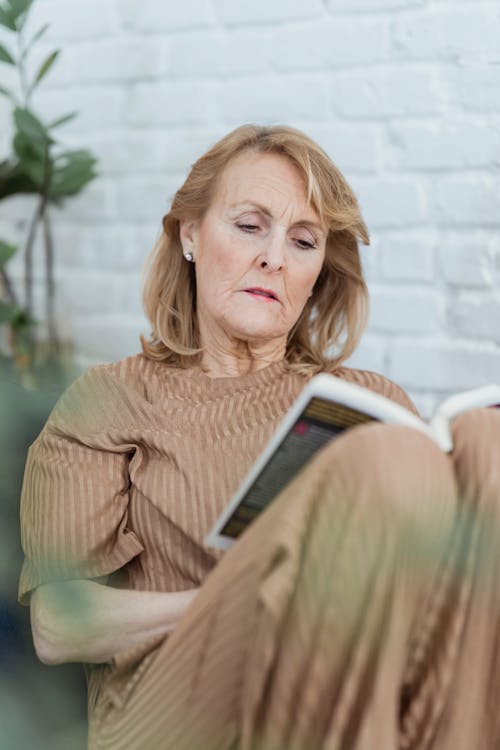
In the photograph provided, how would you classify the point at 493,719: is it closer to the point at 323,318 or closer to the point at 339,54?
the point at 323,318

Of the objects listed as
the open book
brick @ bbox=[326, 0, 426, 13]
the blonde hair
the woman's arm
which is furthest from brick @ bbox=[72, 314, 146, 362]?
the open book

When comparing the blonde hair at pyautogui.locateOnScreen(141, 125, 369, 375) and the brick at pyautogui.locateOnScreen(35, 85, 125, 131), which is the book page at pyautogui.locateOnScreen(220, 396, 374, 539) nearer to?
the blonde hair at pyautogui.locateOnScreen(141, 125, 369, 375)

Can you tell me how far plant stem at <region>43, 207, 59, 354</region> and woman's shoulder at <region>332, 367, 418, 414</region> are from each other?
803 mm

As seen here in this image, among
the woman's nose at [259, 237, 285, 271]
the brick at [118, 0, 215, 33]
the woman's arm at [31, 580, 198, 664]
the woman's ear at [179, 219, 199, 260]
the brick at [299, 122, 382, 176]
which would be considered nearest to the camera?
the woman's arm at [31, 580, 198, 664]

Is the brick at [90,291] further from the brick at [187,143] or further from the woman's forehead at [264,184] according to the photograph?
the woman's forehead at [264,184]

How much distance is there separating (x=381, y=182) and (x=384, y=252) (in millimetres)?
124

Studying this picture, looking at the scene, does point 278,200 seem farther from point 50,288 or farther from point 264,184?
point 50,288

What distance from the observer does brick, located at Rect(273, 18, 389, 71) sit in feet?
5.71

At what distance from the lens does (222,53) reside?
6.19 ft

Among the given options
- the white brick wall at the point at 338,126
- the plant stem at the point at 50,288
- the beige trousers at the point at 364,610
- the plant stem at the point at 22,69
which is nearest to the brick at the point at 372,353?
the white brick wall at the point at 338,126

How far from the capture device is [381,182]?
1755mm

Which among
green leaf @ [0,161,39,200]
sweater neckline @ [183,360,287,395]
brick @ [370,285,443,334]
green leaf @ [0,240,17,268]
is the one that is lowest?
sweater neckline @ [183,360,287,395]

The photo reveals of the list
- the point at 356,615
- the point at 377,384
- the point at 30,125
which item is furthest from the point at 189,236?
the point at 356,615

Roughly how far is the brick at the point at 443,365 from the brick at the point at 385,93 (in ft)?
1.33
